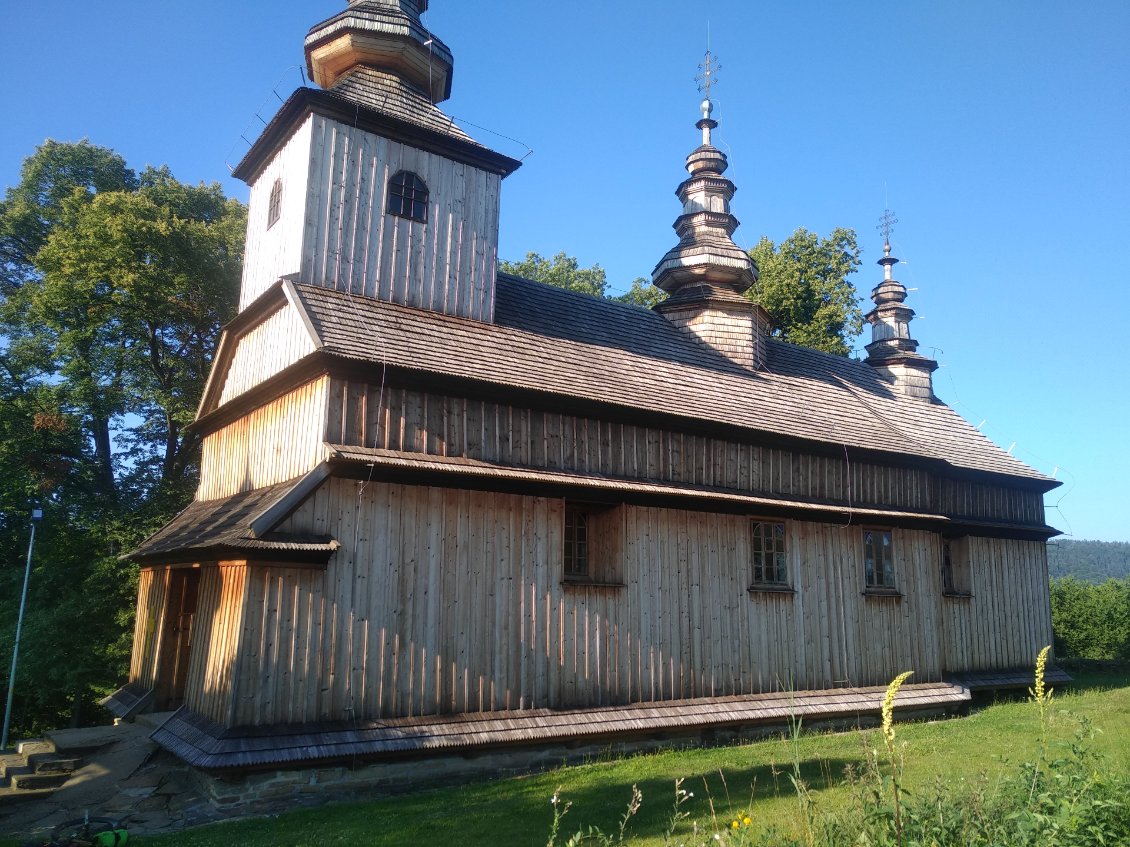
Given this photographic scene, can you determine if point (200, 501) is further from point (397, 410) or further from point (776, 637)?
point (776, 637)

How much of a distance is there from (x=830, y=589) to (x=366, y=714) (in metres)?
9.46

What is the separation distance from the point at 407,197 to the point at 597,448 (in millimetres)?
5241

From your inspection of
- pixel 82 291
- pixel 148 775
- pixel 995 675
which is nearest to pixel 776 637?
pixel 995 675

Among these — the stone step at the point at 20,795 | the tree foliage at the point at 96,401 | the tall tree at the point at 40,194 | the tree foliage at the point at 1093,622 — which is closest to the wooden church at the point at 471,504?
the stone step at the point at 20,795

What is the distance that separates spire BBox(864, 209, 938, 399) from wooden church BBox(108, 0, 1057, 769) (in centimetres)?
593

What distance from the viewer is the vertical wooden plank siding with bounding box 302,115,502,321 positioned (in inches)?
507

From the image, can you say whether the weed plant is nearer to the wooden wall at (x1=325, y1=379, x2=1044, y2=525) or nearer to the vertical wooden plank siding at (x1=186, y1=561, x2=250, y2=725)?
the vertical wooden plank siding at (x1=186, y1=561, x2=250, y2=725)

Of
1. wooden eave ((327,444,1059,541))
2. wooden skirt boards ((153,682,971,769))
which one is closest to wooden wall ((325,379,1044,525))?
wooden eave ((327,444,1059,541))

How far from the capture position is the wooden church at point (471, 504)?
1055cm

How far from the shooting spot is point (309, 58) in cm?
1597

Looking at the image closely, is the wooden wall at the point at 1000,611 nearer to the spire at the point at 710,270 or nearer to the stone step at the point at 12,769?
the spire at the point at 710,270

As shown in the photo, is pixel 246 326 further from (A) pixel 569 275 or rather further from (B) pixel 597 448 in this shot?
(A) pixel 569 275

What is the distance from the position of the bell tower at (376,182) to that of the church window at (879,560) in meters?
9.17

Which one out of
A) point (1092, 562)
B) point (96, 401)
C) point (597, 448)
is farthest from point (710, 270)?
point (1092, 562)
